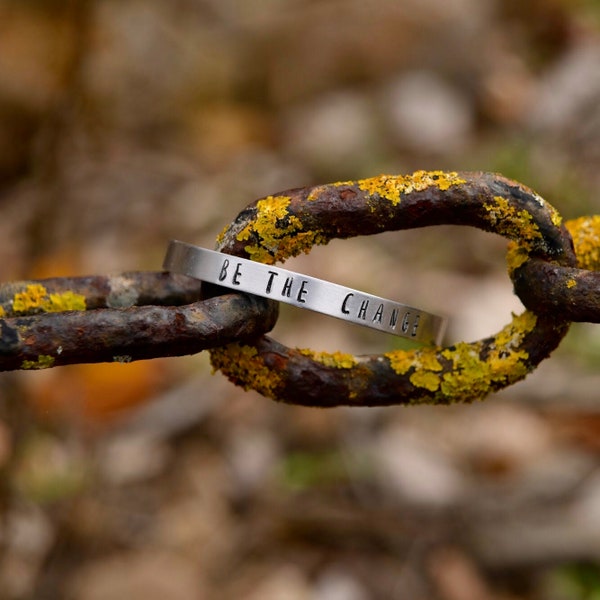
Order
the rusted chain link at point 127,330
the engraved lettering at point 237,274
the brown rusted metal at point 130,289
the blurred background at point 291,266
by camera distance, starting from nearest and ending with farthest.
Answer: the rusted chain link at point 127,330, the engraved lettering at point 237,274, the brown rusted metal at point 130,289, the blurred background at point 291,266

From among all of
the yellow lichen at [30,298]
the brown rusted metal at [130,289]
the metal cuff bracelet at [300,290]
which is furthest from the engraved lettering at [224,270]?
the yellow lichen at [30,298]

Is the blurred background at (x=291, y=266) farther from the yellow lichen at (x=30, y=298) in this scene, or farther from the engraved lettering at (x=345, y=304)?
the engraved lettering at (x=345, y=304)

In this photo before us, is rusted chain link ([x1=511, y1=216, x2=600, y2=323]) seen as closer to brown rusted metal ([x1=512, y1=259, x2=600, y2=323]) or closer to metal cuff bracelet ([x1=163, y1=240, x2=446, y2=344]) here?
brown rusted metal ([x1=512, y1=259, x2=600, y2=323])

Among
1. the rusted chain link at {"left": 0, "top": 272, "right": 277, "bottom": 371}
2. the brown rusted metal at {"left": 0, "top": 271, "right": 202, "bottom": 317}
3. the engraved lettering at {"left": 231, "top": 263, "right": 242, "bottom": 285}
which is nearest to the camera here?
the rusted chain link at {"left": 0, "top": 272, "right": 277, "bottom": 371}

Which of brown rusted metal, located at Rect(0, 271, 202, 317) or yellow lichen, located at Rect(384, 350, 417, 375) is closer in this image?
yellow lichen, located at Rect(384, 350, 417, 375)

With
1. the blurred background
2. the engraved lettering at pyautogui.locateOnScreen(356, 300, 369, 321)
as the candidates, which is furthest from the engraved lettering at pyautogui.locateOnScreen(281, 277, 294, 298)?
the blurred background

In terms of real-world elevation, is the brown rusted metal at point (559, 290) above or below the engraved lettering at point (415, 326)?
above
